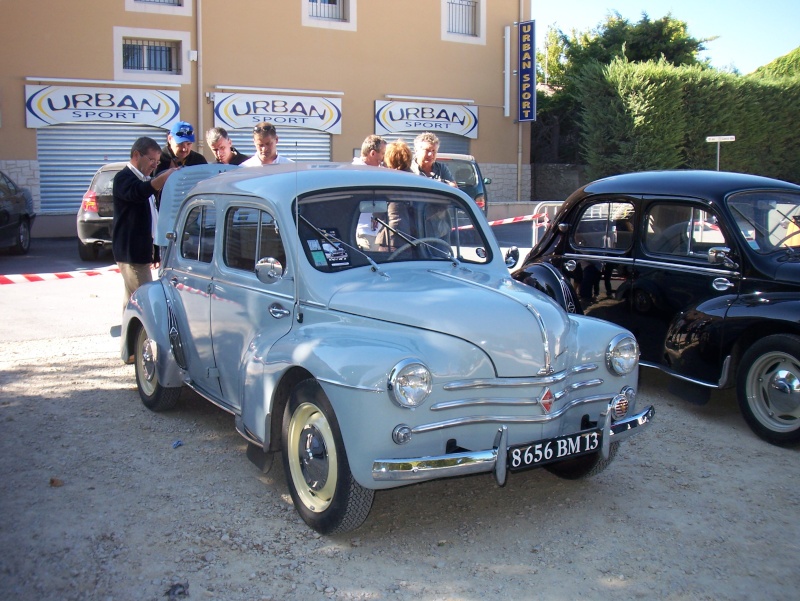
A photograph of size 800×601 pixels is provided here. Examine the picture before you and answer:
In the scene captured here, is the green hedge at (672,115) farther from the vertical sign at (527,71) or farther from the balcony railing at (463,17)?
the balcony railing at (463,17)

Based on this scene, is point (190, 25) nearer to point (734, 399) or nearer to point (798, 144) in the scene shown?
point (734, 399)

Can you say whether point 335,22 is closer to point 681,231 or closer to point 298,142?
point 298,142

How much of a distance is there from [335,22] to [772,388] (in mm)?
18817

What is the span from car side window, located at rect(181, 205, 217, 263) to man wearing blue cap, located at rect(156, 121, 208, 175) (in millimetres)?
1796

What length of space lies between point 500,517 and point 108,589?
194 cm

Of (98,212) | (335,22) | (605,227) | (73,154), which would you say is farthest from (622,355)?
(335,22)

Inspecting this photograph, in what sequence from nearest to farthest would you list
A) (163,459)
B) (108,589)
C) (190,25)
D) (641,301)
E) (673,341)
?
(108,589), (163,459), (673,341), (641,301), (190,25)

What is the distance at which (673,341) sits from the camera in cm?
610

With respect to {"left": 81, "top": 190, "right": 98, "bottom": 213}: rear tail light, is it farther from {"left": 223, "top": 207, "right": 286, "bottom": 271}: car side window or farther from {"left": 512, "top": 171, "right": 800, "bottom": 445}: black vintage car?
{"left": 223, "top": 207, "right": 286, "bottom": 271}: car side window

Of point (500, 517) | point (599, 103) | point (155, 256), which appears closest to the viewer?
point (500, 517)

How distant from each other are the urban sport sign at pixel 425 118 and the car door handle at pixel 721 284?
18066mm

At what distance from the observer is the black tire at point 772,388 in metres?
5.41

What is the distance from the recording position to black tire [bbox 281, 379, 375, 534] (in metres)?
3.94

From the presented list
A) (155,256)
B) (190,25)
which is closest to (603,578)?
(155,256)
